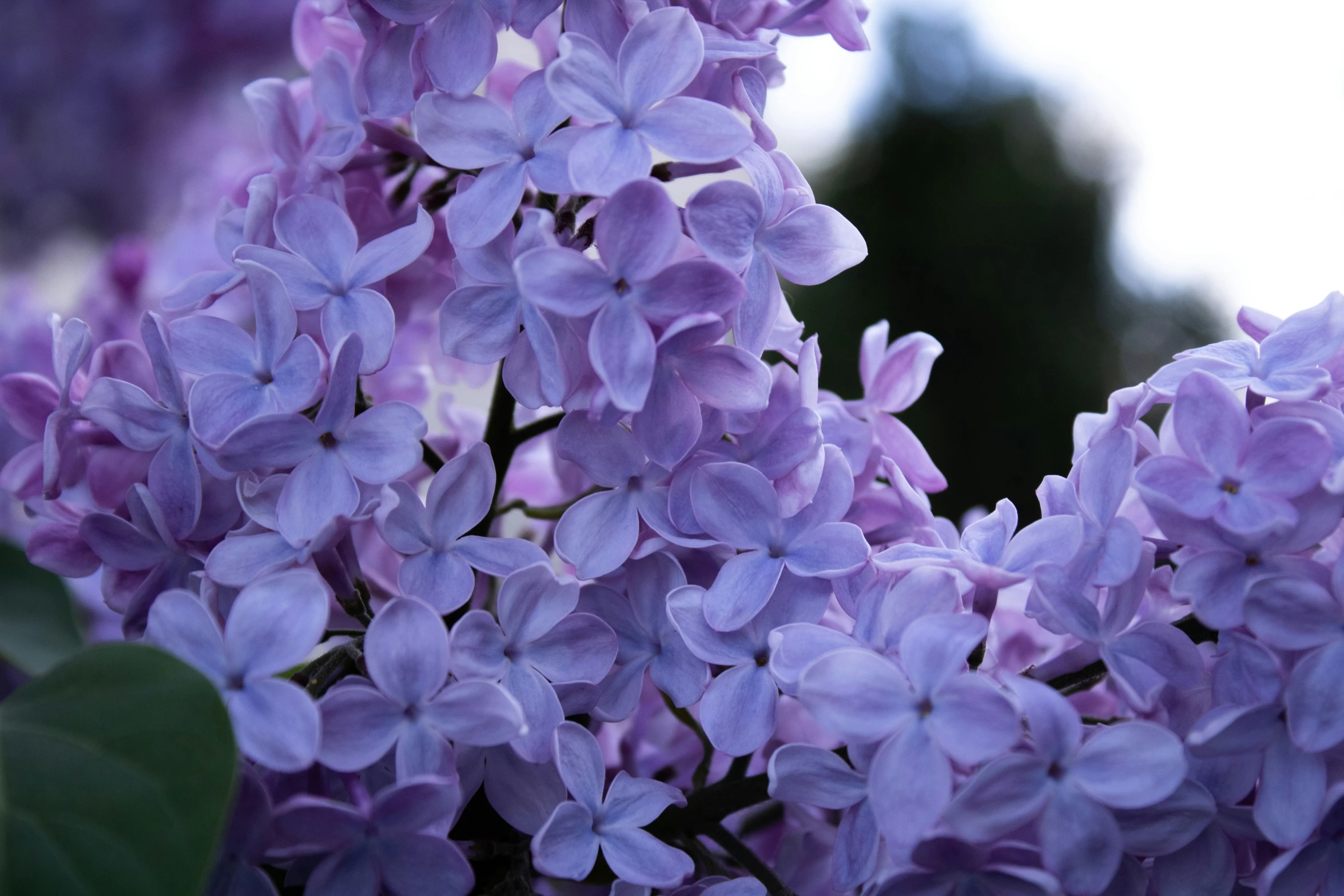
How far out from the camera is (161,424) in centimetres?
28

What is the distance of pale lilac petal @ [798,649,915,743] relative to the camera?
0.75ft

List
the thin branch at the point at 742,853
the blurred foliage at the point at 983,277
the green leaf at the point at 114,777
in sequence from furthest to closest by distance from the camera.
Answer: the blurred foliage at the point at 983,277
the thin branch at the point at 742,853
the green leaf at the point at 114,777

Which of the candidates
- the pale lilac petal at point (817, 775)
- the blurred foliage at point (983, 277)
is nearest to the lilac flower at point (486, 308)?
the pale lilac petal at point (817, 775)

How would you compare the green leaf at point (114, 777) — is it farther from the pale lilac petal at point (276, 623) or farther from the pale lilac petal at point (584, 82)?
the pale lilac petal at point (584, 82)

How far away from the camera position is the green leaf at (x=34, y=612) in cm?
23

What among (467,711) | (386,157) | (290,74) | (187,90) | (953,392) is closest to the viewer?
(467,711)

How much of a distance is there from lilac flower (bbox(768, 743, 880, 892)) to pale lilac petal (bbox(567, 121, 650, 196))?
0.44 feet

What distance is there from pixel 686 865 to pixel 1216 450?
0.16m

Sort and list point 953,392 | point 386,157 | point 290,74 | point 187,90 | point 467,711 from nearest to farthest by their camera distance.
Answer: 1. point 467,711
2. point 386,157
3. point 187,90
4. point 290,74
5. point 953,392

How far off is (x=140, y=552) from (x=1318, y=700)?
0.94 ft

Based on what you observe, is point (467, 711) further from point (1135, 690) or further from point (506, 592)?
point (1135, 690)

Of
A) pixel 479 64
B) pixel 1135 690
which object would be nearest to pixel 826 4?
pixel 479 64

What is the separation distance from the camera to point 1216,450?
248mm

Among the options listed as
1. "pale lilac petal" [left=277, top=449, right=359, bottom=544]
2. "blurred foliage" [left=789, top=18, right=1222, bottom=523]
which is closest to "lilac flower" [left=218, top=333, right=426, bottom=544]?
"pale lilac petal" [left=277, top=449, right=359, bottom=544]
